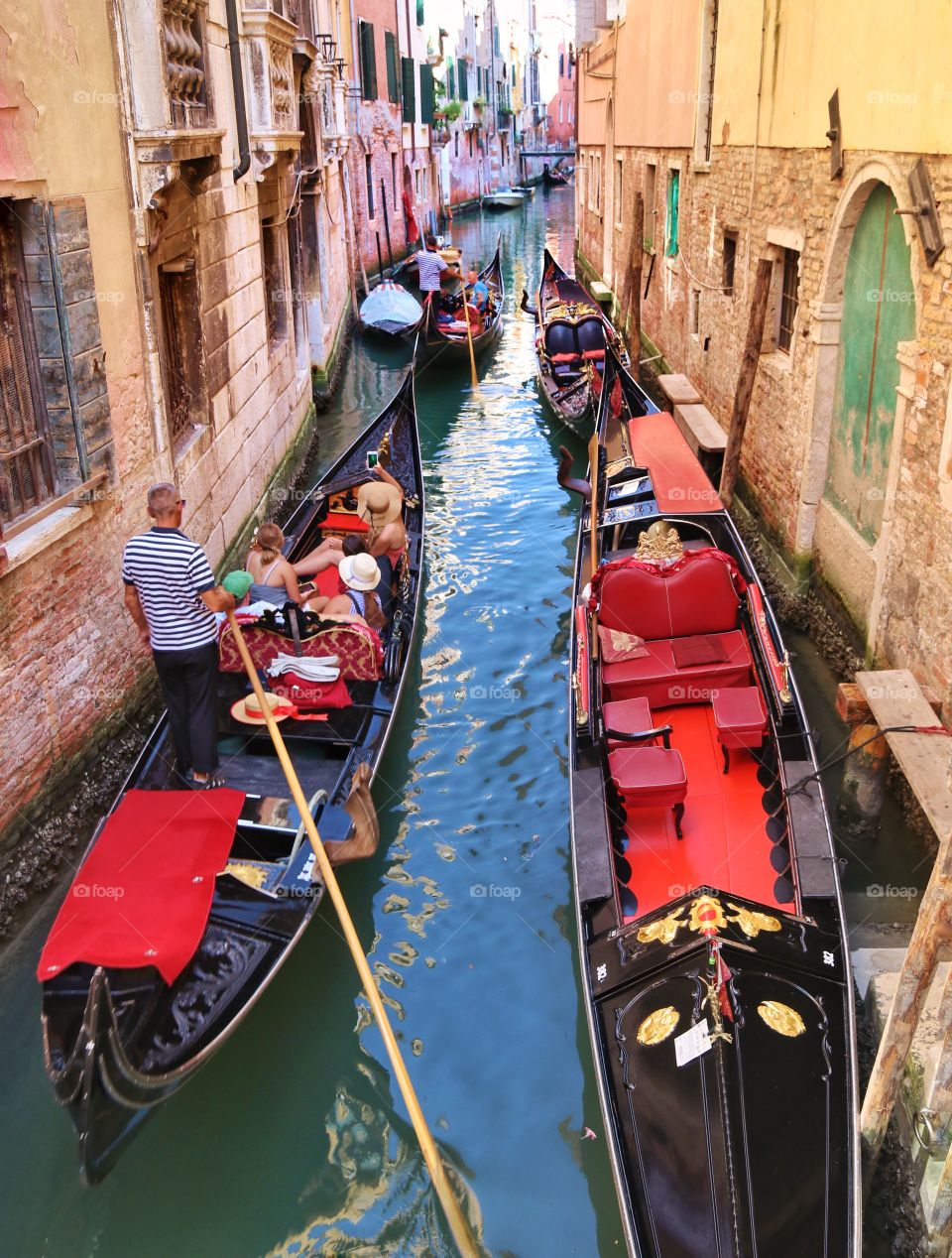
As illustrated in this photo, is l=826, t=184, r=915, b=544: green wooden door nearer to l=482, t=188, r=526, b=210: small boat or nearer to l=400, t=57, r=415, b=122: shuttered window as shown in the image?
l=400, t=57, r=415, b=122: shuttered window

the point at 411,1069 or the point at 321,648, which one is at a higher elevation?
the point at 321,648

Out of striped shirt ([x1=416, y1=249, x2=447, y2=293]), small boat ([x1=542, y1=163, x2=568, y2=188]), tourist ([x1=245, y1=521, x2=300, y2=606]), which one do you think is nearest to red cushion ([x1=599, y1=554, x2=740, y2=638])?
tourist ([x1=245, y1=521, x2=300, y2=606])

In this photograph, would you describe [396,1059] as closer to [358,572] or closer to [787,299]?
[358,572]

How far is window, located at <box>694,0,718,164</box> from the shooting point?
8.35 metres

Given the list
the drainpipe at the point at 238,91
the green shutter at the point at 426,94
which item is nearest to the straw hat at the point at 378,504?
the drainpipe at the point at 238,91

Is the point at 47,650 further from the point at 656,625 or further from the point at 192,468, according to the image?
the point at 656,625

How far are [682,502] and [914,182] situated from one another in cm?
208

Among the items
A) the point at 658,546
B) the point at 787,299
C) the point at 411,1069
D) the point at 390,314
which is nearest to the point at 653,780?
the point at 411,1069

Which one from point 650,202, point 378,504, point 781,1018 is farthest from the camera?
point 650,202

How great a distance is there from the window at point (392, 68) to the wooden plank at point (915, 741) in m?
17.7

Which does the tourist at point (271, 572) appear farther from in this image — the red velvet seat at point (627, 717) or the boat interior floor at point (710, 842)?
the boat interior floor at point (710, 842)

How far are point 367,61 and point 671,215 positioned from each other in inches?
341

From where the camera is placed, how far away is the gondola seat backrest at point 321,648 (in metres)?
4.59

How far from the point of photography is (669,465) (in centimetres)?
659
